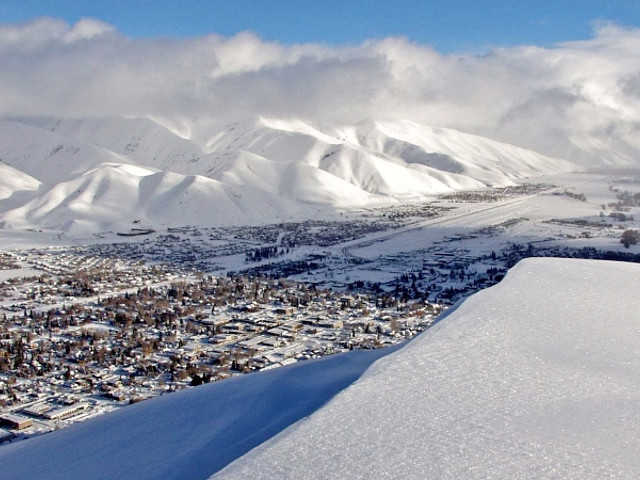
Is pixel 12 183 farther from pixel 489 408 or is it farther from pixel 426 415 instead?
pixel 489 408

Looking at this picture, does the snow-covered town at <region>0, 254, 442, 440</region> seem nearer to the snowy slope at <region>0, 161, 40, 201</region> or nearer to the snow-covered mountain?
the snow-covered mountain

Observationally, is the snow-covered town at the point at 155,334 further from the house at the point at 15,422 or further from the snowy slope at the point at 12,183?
the snowy slope at the point at 12,183

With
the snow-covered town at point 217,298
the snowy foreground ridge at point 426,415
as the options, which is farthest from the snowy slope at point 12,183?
the snowy foreground ridge at point 426,415

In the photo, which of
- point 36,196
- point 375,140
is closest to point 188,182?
point 36,196

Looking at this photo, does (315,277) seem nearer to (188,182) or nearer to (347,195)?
(188,182)

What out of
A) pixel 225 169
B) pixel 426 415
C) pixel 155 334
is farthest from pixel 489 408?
pixel 225 169
